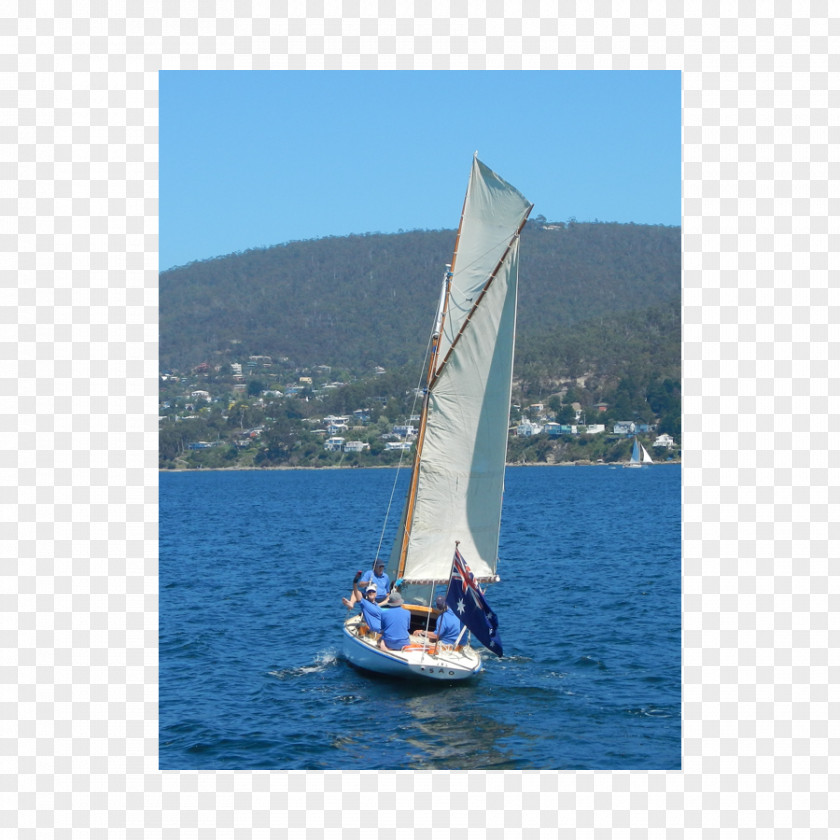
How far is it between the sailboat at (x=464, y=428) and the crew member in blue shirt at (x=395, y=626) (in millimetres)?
201

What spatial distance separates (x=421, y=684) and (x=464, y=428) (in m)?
6.72

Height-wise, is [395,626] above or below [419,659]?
above

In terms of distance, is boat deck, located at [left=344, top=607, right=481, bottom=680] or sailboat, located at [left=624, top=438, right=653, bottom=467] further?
sailboat, located at [left=624, top=438, right=653, bottom=467]

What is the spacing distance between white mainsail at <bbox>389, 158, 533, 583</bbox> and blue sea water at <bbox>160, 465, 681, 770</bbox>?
3.69 m

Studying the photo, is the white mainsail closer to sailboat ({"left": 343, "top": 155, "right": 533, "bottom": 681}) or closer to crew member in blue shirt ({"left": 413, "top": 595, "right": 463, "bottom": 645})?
sailboat ({"left": 343, "top": 155, "right": 533, "bottom": 681})

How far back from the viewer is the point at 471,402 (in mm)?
29047

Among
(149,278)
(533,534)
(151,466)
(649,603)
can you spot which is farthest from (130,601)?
(533,534)

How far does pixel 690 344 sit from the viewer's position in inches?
619

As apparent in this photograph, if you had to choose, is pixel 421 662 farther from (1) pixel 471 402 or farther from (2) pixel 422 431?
(1) pixel 471 402

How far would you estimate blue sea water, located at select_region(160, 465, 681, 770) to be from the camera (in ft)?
73.6

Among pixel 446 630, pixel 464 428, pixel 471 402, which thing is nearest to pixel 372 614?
pixel 446 630

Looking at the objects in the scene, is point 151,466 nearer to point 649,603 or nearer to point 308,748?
point 308,748

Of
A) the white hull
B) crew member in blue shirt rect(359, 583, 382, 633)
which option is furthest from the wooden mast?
the white hull

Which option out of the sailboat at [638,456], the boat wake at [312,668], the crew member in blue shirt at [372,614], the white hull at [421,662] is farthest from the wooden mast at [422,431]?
the sailboat at [638,456]
